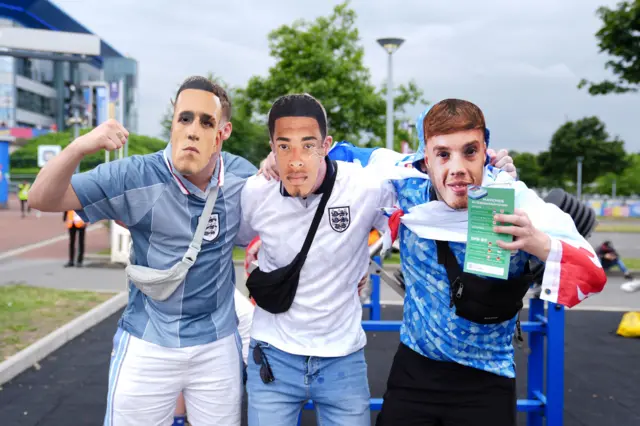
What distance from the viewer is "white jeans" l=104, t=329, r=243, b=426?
8.01 ft

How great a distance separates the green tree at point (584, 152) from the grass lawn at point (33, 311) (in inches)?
2063

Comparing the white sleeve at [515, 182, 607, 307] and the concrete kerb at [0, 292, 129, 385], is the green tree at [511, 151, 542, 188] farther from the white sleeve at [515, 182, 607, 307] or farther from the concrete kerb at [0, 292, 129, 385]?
the white sleeve at [515, 182, 607, 307]

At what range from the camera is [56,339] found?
6.34 m

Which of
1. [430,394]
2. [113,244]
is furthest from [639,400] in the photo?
[113,244]

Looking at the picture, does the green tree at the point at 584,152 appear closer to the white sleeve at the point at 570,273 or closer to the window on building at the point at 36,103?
the window on building at the point at 36,103

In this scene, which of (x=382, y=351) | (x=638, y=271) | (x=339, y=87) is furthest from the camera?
(x=339, y=87)

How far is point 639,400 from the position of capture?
5051 mm

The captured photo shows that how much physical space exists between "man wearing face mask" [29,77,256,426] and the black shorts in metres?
0.72

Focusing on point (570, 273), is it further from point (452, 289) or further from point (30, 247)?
point (30, 247)

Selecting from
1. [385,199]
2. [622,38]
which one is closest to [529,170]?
[622,38]

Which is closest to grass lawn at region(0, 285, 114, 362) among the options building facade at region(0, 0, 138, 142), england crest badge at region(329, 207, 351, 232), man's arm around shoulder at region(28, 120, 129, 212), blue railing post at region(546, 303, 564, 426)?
man's arm around shoulder at region(28, 120, 129, 212)

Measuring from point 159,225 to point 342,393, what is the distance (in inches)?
39.3

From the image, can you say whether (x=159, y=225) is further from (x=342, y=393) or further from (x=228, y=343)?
(x=342, y=393)

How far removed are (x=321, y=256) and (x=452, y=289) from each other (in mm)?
544
